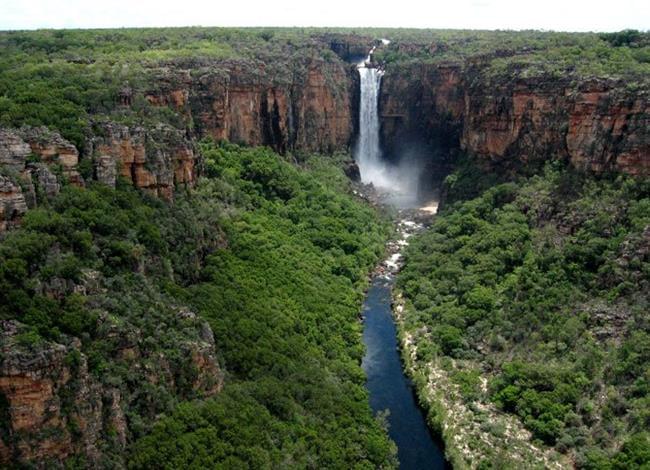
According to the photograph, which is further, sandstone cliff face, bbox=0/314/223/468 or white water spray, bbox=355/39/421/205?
white water spray, bbox=355/39/421/205

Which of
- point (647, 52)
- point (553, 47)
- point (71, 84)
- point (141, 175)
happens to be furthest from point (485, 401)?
point (553, 47)

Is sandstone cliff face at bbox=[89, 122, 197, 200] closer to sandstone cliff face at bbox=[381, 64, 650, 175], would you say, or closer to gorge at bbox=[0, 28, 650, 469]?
gorge at bbox=[0, 28, 650, 469]

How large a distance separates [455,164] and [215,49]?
3727 cm

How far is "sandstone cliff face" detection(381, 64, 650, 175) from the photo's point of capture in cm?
5834

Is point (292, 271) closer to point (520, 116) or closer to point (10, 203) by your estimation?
point (10, 203)

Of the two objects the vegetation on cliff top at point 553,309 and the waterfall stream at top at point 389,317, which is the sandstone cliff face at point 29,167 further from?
the vegetation on cliff top at point 553,309

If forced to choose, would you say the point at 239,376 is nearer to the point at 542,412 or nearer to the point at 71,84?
the point at 542,412

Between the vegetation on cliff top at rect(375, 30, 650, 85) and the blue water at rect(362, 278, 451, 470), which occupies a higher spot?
the vegetation on cliff top at rect(375, 30, 650, 85)

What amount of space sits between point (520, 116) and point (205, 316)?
47.1 meters

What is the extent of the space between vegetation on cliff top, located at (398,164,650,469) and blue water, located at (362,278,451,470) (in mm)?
2490

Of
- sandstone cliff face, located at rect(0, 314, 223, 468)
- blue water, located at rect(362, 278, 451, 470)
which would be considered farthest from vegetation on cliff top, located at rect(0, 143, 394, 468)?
blue water, located at rect(362, 278, 451, 470)

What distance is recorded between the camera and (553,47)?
82688 millimetres

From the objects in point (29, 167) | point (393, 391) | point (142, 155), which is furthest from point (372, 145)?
point (29, 167)

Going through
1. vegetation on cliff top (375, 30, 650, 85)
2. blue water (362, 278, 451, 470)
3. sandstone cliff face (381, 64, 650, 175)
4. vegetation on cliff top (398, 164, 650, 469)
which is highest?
vegetation on cliff top (375, 30, 650, 85)
